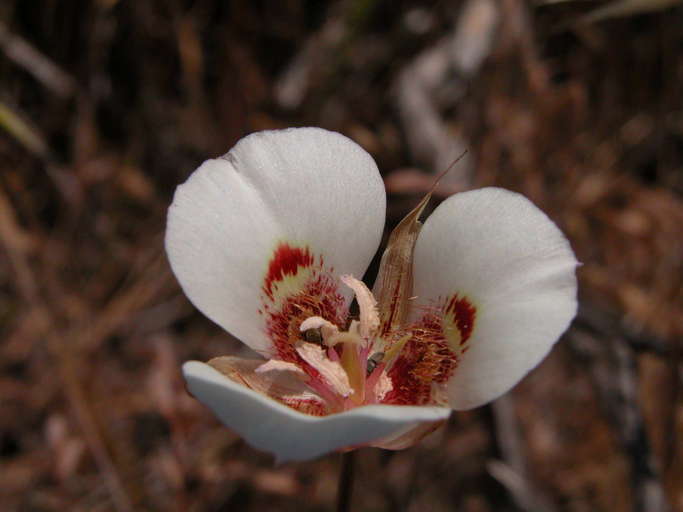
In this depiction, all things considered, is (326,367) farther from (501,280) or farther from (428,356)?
(501,280)

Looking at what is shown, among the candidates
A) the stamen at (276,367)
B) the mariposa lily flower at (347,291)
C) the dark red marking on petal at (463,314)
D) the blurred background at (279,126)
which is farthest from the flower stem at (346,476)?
the blurred background at (279,126)

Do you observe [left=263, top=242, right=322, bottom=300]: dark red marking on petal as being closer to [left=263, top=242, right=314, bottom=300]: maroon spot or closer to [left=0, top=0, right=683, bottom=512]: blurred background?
[left=263, top=242, right=314, bottom=300]: maroon spot

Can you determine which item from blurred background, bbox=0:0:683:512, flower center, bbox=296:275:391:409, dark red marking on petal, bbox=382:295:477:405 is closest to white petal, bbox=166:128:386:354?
flower center, bbox=296:275:391:409

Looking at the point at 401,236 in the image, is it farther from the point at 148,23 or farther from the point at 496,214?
the point at 148,23

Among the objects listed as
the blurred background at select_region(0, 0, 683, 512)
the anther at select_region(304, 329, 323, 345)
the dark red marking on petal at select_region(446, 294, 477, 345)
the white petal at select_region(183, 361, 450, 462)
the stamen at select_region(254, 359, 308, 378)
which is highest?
the white petal at select_region(183, 361, 450, 462)

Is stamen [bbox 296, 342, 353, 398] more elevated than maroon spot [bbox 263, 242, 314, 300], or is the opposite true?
maroon spot [bbox 263, 242, 314, 300]

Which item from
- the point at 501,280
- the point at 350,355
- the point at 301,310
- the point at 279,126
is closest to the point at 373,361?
the point at 350,355
